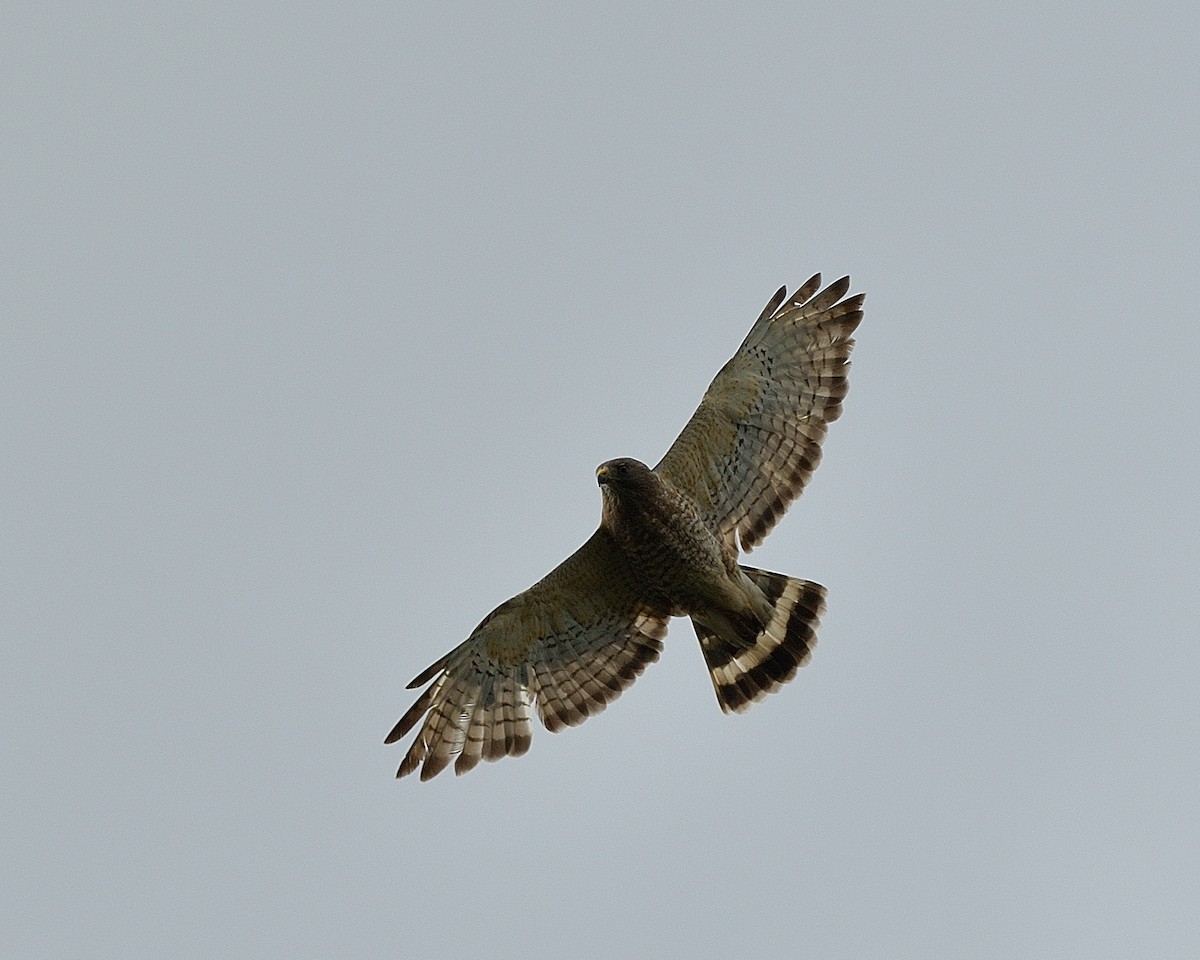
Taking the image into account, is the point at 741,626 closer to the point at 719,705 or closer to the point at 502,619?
the point at 719,705

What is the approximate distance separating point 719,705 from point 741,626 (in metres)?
0.79

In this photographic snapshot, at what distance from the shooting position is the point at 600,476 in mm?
12438

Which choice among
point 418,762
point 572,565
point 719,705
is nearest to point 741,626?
point 719,705

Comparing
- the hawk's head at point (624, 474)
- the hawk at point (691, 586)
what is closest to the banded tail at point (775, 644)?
the hawk at point (691, 586)

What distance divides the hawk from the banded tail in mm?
12

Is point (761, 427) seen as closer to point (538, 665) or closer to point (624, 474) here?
point (624, 474)

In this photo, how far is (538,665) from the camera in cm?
1330

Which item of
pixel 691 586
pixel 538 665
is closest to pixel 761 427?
pixel 691 586

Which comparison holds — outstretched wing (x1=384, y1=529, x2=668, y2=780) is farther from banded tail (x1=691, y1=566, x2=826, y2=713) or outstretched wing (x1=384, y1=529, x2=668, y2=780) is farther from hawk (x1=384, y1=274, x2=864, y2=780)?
banded tail (x1=691, y1=566, x2=826, y2=713)

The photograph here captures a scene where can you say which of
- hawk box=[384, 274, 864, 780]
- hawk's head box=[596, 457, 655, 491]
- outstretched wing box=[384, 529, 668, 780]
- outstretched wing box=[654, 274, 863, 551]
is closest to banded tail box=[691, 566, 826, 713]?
hawk box=[384, 274, 864, 780]

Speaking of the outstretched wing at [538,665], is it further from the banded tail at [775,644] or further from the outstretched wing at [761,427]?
the outstretched wing at [761,427]

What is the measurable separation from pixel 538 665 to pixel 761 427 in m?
2.82

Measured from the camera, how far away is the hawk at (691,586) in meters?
12.9

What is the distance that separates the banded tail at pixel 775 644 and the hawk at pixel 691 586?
0.01 metres
